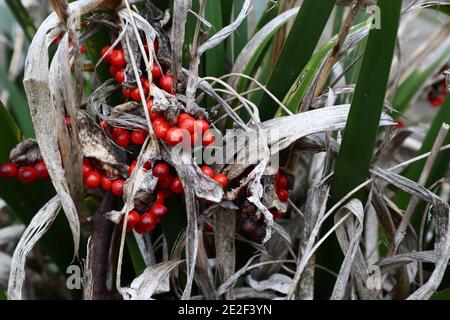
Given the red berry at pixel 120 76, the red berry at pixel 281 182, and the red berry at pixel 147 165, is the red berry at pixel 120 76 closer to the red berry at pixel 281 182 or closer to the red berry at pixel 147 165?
the red berry at pixel 147 165

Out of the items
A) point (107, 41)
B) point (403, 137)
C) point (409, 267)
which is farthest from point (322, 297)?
point (107, 41)

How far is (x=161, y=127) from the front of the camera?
0.63 meters

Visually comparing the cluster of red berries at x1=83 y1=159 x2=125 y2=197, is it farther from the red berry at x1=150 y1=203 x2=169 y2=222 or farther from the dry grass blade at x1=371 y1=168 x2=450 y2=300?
the dry grass blade at x1=371 y1=168 x2=450 y2=300

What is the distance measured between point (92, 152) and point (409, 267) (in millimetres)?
503

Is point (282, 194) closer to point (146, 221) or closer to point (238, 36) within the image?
point (146, 221)

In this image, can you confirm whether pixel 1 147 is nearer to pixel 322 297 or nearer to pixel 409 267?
pixel 322 297

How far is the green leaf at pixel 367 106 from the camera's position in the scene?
605mm

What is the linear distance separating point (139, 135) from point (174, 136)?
75 mm

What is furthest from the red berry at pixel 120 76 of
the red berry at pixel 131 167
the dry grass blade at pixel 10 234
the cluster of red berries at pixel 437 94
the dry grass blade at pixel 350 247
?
the cluster of red berries at pixel 437 94

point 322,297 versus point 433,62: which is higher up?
point 433,62

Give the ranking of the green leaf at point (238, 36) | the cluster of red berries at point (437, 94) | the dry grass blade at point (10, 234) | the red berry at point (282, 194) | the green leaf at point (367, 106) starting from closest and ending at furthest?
the green leaf at point (367, 106), the red berry at point (282, 194), the green leaf at point (238, 36), the dry grass blade at point (10, 234), the cluster of red berries at point (437, 94)

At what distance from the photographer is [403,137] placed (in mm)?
1062

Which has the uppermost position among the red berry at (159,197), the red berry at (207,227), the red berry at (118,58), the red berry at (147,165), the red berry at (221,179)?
the red berry at (118,58)

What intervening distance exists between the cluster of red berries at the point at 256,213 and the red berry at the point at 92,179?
0.18 meters
